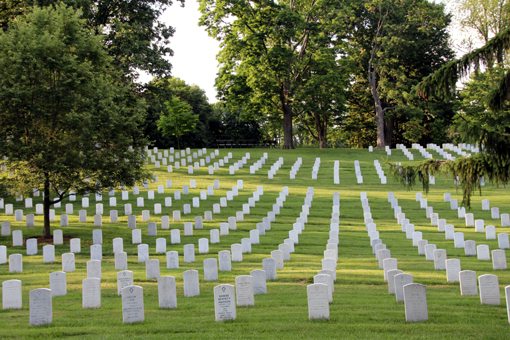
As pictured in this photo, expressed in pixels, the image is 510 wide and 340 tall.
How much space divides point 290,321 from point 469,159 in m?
4.86

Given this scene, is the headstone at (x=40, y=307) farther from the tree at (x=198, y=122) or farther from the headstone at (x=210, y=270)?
the tree at (x=198, y=122)

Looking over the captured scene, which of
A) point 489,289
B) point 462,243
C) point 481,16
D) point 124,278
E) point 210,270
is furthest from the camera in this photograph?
point 481,16

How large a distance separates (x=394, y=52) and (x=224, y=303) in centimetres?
5394

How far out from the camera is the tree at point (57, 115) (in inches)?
863

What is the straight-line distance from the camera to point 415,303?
1041 centimetres

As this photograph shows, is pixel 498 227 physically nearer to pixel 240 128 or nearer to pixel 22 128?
pixel 22 128

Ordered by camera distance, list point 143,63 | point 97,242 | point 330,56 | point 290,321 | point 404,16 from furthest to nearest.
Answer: point 404,16 < point 330,56 < point 143,63 < point 97,242 < point 290,321

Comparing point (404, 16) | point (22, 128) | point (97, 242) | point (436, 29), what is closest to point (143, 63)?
point (22, 128)

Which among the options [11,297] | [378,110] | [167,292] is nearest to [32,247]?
[11,297]

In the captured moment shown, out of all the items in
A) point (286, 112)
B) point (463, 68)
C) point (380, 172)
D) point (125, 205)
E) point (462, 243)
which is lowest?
point (462, 243)

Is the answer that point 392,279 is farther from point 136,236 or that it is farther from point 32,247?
point 32,247

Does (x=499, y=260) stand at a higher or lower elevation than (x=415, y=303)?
lower

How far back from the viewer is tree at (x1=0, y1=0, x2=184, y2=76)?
3609cm

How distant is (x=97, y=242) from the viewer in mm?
21328
